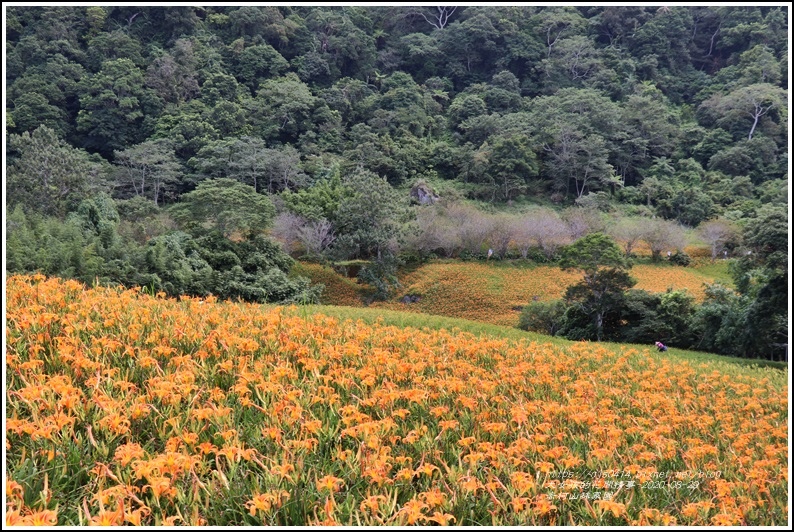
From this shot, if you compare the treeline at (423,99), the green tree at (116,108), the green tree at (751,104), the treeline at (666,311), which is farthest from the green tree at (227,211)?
the green tree at (751,104)

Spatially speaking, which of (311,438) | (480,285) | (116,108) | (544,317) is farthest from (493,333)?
(116,108)

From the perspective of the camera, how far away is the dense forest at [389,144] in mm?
14430

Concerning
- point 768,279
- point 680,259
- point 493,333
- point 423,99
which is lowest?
point 493,333

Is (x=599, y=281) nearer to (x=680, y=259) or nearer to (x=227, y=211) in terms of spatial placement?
(x=227, y=211)

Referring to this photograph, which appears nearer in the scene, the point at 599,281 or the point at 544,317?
the point at 599,281

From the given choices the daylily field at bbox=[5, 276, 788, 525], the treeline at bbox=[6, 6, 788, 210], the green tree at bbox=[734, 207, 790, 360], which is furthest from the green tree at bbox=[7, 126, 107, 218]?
the green tree at bbox=[734, 207, 790, 360]

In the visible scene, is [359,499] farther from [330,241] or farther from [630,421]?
[330,241]

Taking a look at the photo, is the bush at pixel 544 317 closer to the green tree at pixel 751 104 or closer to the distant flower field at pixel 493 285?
the distant flower field at pixel 493 285

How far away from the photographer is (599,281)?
13242mm

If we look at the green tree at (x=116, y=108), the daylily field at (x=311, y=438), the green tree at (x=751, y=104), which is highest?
the green tree at (x=751, y=104)

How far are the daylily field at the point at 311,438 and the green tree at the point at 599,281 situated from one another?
9868 millimetres

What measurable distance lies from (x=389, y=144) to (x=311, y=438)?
3494 centimetres

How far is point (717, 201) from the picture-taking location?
31.6m

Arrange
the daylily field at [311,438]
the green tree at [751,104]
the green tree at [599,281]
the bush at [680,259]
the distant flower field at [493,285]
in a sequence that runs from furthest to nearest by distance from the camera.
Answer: the green tree at [751,104] < the bush at [680,259] < the distant flower field at [493,285] < the green tree at [599,281] < the daylily field at [311,438]
